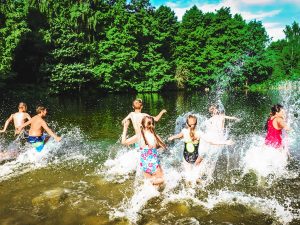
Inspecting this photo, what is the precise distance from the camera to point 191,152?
7.21 meters

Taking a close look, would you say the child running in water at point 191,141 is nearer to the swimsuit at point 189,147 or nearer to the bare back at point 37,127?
the swimsuit at point 189,147

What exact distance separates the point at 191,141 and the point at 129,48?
4076 cm

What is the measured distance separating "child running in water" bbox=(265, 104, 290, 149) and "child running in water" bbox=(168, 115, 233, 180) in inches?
87.7

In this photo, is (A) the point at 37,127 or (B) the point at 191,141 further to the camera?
(A) the point at 37,127

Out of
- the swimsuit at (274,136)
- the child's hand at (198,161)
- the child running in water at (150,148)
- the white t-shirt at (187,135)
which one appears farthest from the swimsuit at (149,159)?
the swimsuit at (274,136)

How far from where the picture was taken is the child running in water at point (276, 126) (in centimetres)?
845

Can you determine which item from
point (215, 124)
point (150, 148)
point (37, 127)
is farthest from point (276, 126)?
point (37, 127)

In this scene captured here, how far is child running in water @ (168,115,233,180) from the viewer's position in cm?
694

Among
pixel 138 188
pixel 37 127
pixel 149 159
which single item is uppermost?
pixel 37 127

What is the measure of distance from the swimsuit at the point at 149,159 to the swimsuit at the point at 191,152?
32.4 inches

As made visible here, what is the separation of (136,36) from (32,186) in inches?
1745

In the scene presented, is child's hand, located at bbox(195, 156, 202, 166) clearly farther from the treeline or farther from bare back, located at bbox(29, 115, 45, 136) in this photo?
the treeline

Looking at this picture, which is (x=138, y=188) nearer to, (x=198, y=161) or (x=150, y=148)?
(x=150, y=148)

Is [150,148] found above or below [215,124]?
below
